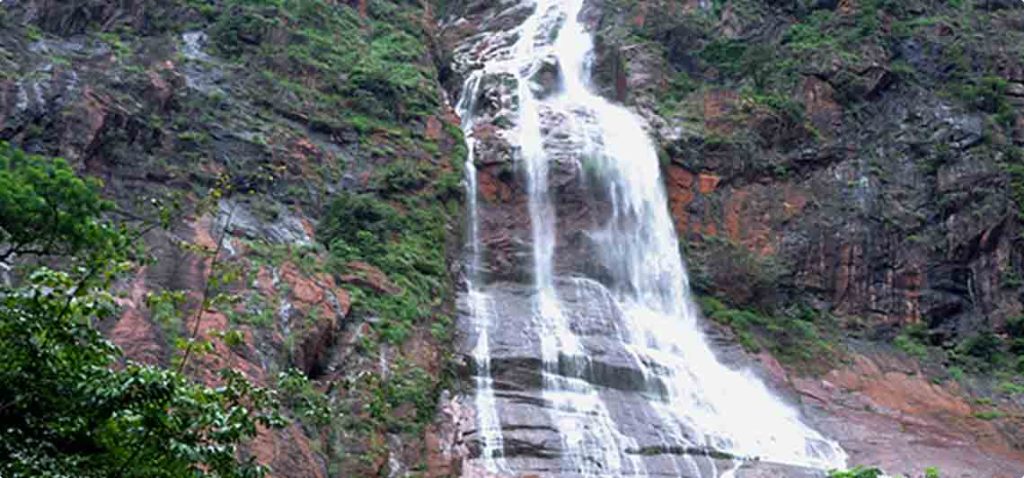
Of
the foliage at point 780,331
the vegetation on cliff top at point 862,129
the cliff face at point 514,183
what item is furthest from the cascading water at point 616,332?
the vegetation on cliff top at point 862,129

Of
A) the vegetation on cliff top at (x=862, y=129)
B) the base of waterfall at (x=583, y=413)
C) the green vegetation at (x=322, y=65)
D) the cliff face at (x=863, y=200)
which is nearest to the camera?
the base of waterfall at (x=583, y=413)

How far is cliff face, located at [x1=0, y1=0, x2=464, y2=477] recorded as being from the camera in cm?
1670

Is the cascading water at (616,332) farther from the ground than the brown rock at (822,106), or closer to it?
closer to it

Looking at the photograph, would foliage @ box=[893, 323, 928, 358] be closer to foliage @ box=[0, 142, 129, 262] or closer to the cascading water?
the cascading water

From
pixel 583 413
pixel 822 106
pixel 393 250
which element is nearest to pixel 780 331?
pixel 583 413

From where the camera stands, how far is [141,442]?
653 cm

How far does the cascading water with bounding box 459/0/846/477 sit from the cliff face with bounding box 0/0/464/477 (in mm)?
1905

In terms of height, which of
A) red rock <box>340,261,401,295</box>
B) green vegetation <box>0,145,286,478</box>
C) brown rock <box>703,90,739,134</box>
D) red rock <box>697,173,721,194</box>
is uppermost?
green vegetation <box>0,145,286,478</box>

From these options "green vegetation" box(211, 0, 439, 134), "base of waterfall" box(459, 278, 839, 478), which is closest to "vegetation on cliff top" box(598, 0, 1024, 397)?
"base of waterfall" box(459, 278, 839, 478)

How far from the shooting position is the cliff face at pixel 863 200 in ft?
83.7

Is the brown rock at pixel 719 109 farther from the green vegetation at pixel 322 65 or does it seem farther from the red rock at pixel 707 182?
the green vegetation at pixel 322 65

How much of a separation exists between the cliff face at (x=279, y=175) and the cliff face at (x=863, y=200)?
8824 mm

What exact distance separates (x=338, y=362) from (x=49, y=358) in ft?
38.2

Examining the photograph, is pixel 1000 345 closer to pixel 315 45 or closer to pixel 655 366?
pixel 655 366
